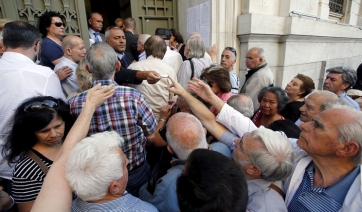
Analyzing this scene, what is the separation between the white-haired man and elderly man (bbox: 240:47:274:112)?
2607 mm

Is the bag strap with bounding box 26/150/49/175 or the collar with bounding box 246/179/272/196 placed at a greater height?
the bag strap with bounding box 26/150/49/175

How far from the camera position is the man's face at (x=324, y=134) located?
109 cm

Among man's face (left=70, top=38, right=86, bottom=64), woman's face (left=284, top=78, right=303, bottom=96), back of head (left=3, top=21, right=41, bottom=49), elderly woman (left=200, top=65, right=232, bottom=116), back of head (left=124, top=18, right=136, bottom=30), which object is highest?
back of head (left=124, top=18, right=136, bottom=30)

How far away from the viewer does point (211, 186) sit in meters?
0.78

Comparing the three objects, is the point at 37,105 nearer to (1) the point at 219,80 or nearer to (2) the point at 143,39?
(1) the point at 219,80

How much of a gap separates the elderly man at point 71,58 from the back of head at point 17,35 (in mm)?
491

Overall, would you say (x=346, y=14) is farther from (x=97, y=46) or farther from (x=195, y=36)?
(x=97, y=46)

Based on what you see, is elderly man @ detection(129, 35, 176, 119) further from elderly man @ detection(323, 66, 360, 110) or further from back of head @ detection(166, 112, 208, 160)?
elderly man @ detection(323, 66, 360, 110)

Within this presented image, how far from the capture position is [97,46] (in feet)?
4.80

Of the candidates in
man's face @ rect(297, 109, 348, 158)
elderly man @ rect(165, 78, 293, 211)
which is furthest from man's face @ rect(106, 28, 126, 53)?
man's face @ rect(297, 109, 348, 158)

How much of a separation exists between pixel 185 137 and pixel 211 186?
0.50m

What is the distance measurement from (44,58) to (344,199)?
306 cm

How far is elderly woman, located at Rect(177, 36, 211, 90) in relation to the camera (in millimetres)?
2838

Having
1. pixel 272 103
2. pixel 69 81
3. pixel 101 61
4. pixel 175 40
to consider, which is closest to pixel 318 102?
pixel 272 103
